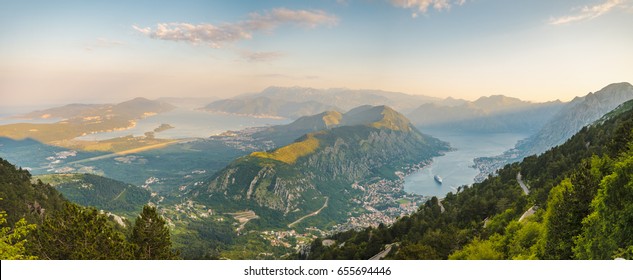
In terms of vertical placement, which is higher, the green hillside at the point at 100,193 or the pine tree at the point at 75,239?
the pine tree at the point at 75,239

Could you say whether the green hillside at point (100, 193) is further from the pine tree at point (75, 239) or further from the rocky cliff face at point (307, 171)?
the pine tree at point (75, 239)

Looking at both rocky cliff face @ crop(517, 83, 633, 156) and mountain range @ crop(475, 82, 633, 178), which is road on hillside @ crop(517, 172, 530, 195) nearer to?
mountain range @ crop(475, 82, 633, 178)

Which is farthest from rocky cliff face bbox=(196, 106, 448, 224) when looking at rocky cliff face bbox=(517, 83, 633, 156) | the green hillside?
rocky cliff face bbox=(517, 83, 633, 156)

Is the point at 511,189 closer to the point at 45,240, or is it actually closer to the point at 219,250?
the point at 45,240

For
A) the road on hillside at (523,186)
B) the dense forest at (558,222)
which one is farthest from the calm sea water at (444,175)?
the dense forest at (558,222)

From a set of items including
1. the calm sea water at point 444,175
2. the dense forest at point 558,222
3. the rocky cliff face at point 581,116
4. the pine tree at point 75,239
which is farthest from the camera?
the rocky cliff face at point 581,116
